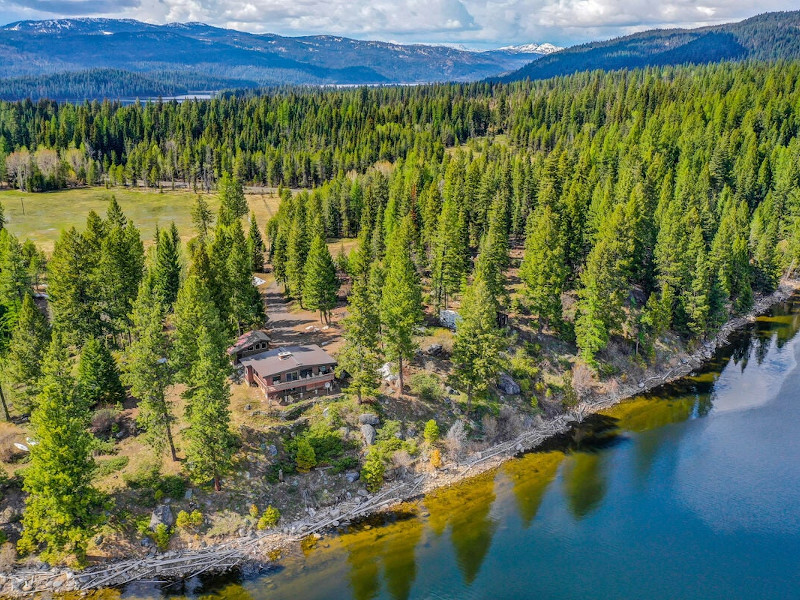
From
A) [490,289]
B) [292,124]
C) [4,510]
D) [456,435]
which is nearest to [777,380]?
[490,289]

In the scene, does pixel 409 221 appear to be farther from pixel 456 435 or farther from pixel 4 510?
pixel 4 510

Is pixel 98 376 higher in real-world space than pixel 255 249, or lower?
lower

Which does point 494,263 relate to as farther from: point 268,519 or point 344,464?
point 268,519

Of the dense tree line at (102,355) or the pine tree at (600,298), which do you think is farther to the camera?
the pine tree at (600,298)

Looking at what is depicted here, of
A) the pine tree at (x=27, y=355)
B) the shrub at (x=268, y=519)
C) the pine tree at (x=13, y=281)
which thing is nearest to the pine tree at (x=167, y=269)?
the pine tree at (x=13, y=281)

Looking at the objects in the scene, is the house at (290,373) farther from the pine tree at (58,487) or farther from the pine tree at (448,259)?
the pine tree at (448,259)

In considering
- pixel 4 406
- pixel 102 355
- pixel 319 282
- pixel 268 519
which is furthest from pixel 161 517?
pixel 319 282
